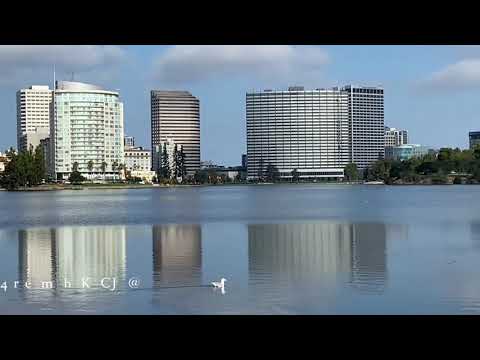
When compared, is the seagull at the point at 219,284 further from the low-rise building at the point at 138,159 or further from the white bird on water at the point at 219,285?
the low-rise building at the point at 138,159

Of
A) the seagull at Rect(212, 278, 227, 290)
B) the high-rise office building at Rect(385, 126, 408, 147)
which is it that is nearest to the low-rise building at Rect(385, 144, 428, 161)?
the high-rise office building at Rect(385, 126, 408, 147)

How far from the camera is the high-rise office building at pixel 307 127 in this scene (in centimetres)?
12275

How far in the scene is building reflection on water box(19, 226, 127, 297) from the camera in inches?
518

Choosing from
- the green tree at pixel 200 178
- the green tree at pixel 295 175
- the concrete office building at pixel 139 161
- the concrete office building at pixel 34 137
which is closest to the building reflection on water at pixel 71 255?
the green tree at pixel 295 175

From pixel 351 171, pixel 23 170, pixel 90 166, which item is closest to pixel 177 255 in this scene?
pixel 23 170

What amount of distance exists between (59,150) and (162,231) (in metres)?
105

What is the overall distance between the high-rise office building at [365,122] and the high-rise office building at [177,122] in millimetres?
37279

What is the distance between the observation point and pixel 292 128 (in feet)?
403

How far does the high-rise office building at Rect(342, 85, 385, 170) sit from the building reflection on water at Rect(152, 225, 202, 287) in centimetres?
10168

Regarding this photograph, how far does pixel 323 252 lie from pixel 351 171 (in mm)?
104323

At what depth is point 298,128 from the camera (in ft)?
405

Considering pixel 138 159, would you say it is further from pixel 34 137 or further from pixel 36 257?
pixel 36 257

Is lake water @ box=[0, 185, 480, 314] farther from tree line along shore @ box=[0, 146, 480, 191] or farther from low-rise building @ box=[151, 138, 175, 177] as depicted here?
low-rise building @ box=[151, 138, 175, 177]

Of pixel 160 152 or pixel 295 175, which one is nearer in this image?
pixel 295 175
